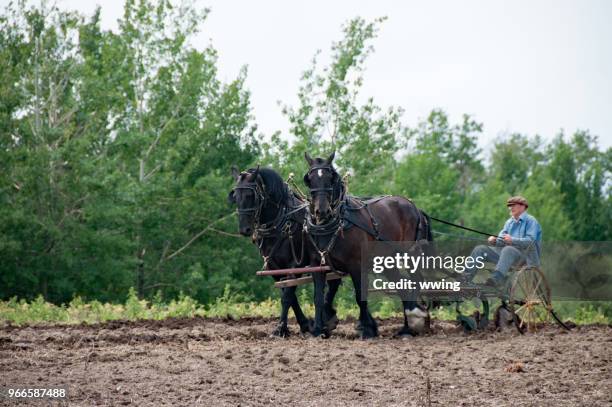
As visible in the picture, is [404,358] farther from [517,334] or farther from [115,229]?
[115,229]

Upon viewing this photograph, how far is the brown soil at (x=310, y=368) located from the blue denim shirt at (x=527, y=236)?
94cm

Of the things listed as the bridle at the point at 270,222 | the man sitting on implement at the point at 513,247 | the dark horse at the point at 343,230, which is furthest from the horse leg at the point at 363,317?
the man sitting on implement at the point at 513,247

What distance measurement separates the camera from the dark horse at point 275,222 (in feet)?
38.8

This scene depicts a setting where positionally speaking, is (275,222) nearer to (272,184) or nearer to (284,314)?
(272,184)

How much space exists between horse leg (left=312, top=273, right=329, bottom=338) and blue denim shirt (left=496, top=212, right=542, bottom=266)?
2291mm

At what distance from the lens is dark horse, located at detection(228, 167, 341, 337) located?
11836mm

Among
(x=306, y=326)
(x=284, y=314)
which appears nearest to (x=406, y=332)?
(x=306, y=326)

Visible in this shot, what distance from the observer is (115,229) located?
1150 inches

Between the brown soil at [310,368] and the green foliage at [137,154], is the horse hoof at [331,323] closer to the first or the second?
the brown soil at [310,368]

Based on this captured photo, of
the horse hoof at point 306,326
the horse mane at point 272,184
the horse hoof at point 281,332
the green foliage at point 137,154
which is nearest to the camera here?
the horse hoof at point 281,332

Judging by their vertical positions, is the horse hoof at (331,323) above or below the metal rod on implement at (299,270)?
below

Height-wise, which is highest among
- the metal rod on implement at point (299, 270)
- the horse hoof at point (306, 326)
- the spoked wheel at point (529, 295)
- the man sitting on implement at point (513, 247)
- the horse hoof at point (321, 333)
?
the man sitting on implement at point (513, 247)

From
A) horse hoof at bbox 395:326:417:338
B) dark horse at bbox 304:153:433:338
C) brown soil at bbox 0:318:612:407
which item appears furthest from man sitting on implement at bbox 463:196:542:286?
dark horse at bbox 304:153:433:338

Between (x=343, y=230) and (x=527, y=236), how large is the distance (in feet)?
7.59
